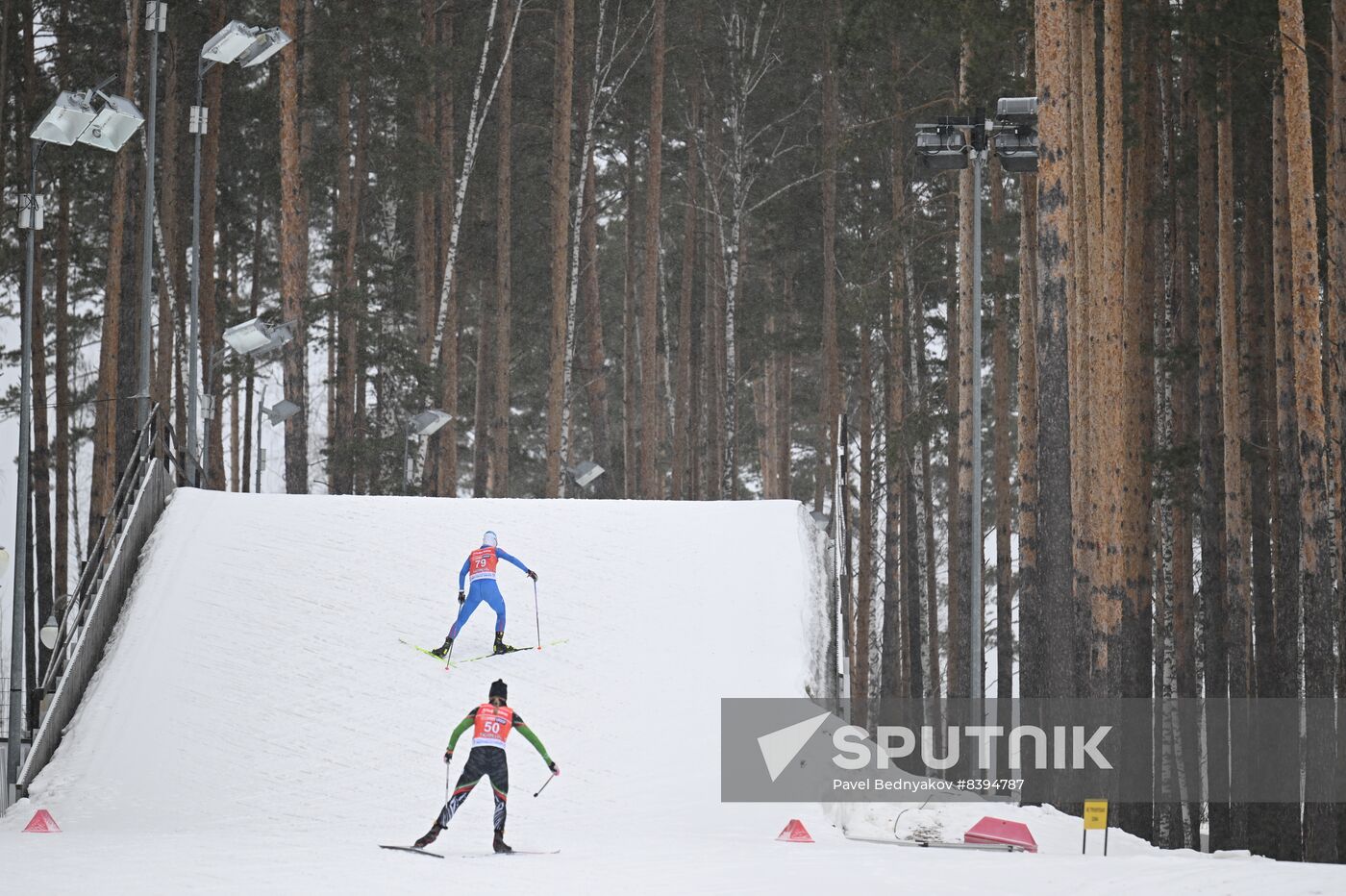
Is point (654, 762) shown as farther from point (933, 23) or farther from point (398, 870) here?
point (933, 23)

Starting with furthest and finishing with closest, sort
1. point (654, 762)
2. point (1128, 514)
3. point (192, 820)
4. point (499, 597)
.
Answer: point (1128, 514)
point (499, 597)
point (654, 762)
point (192, 820)

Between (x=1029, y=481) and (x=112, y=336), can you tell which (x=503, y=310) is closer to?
(x=112, y=336)

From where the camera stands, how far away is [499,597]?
16938 mm

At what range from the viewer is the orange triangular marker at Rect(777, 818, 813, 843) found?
488 inches

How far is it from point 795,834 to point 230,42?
13645 millimetres

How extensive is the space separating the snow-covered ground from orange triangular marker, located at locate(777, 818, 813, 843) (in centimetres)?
11

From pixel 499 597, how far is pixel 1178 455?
1026cm

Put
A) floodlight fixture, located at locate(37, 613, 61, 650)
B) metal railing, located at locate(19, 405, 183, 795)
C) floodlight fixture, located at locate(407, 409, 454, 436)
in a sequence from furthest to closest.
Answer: floodlight fixture, located at locate(407, 409, 454, 436), floodlight fixture, located at locate(37, 613, 61, 650), metal railing, located at locate(19, 405, 183, 795)

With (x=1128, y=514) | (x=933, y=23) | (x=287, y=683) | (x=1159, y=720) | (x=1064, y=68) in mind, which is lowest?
(x=1159, y=720)

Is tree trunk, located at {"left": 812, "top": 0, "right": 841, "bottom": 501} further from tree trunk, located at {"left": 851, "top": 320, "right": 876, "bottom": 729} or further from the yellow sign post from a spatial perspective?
the yellow sign post

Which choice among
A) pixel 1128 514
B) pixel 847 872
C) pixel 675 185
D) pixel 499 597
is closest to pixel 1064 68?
pixel 1128 514

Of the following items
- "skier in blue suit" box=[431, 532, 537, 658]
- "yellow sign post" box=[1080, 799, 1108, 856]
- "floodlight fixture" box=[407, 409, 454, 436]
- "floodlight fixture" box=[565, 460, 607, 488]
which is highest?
"floodlight fixture" box=[407, 409, 454, 436]

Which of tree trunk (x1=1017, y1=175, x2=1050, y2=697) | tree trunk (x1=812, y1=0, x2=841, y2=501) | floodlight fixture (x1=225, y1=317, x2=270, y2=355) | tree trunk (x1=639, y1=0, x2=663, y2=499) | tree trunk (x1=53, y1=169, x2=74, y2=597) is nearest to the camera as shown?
tree trunk (x1=1017, y1=175, x2=1050, y2=697)

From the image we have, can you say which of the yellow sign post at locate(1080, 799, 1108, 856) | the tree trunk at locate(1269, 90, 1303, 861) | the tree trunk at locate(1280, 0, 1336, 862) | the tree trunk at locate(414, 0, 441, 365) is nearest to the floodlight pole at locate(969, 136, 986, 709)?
the tree trunk at locate(1280, 0, 1336, 862)
